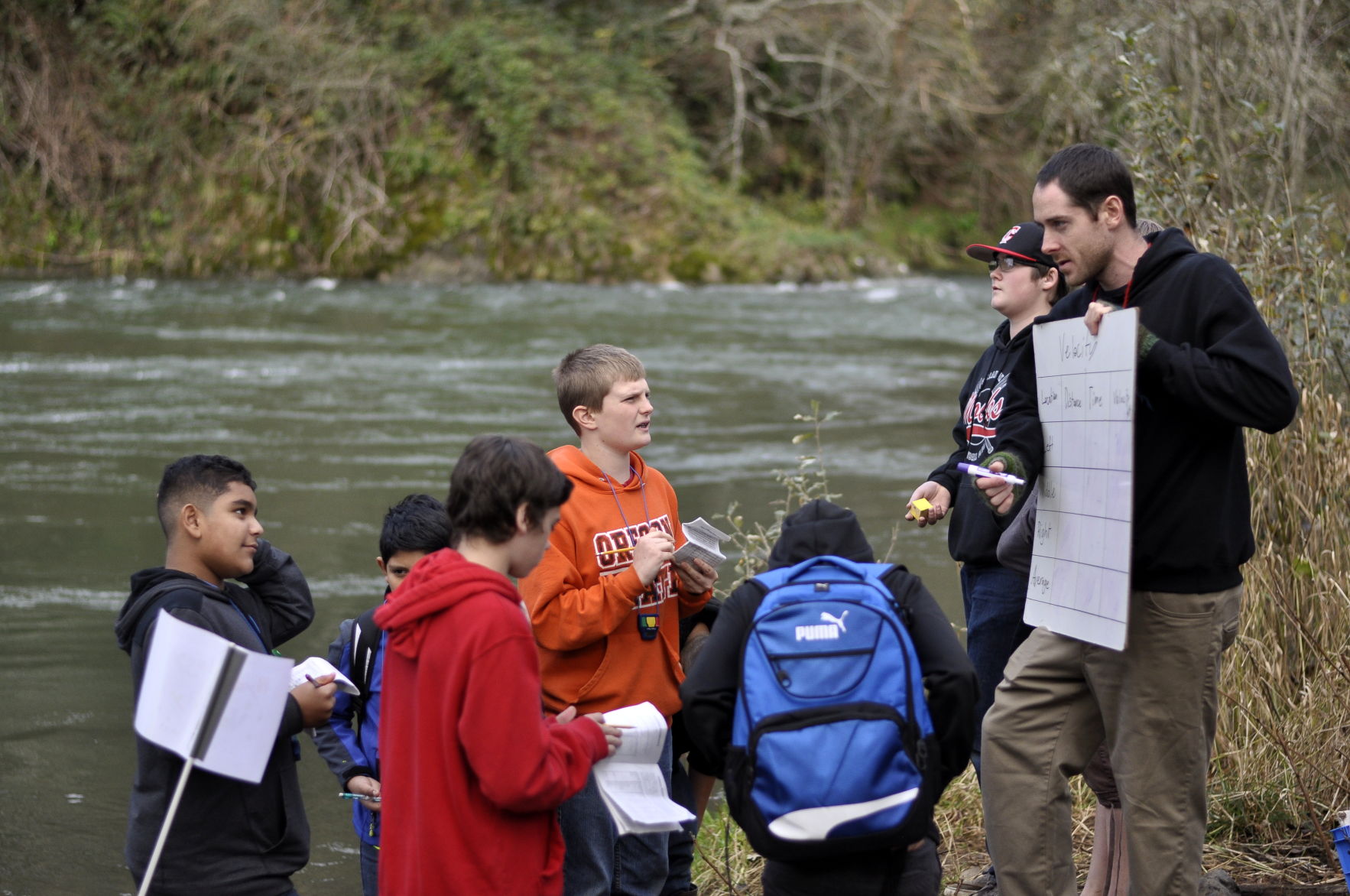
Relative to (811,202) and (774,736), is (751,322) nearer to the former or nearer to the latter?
(811,202)

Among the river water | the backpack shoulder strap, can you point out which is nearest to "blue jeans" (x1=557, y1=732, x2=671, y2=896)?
the backpack shoulder strap

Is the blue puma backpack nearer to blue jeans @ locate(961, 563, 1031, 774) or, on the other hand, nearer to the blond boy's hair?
the blond boy's hair

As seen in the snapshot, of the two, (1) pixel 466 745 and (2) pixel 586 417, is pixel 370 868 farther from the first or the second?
(2) pixel 586 417

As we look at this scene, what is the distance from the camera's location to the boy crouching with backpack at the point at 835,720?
290 centimetres

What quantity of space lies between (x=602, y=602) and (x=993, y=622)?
4.18ft

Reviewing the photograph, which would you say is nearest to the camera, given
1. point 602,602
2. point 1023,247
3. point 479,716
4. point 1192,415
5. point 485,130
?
point 479,716

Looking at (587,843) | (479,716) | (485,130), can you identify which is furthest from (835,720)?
(485,130)

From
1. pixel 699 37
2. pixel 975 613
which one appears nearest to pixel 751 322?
pixel 699 37

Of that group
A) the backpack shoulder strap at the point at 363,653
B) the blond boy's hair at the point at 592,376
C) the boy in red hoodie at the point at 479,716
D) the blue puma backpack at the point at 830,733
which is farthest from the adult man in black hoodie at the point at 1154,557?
the backpack shoulder strap at the point at 363,653

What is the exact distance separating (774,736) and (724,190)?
889 inches

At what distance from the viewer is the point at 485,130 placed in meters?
23.1

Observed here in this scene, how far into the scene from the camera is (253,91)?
906 inches

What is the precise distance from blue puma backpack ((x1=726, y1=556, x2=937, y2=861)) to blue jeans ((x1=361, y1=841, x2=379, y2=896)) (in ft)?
4.03

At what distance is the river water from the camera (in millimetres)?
6051
